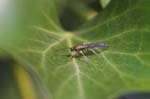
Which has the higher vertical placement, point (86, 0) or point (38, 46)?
point (86, 0)

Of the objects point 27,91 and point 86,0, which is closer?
point 27,91

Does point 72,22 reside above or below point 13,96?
above

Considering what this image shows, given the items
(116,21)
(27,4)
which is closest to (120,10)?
(116,21)

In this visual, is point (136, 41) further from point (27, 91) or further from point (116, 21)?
point (27, 91)

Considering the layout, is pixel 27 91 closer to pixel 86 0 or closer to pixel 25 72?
pixel 25 72

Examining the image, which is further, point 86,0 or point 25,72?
point 86,0

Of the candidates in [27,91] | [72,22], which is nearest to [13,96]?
[27,91]
